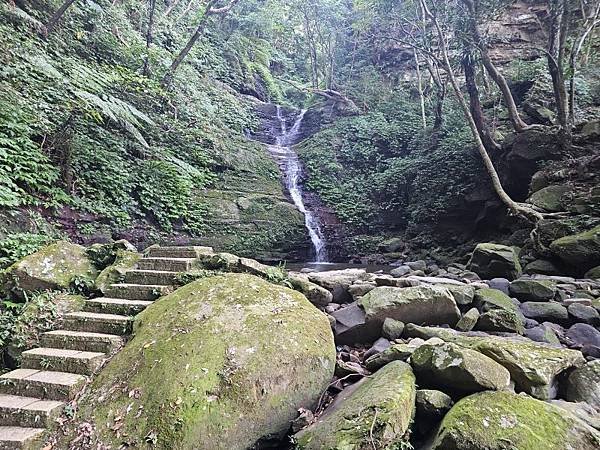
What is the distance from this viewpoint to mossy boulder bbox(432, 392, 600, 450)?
75.9 inches

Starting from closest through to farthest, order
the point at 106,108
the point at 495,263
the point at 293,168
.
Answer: the point at 495,263
the point at 106,108
the point at 293,168

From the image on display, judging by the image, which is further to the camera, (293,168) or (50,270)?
(293,168)

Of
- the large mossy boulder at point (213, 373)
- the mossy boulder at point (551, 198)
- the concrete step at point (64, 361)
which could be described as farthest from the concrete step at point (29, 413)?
the mossy boulder at point (551, 198)

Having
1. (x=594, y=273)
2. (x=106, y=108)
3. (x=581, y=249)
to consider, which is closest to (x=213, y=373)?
(x=594, y=273)

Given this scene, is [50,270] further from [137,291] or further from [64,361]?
[64,361]

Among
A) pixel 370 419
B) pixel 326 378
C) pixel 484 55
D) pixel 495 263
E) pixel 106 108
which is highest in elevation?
pixel 484 55

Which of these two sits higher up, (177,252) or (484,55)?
(484,55)

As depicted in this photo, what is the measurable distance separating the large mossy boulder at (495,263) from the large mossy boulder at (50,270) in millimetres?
5757

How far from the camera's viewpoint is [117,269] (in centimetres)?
408

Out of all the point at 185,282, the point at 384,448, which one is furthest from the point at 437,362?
the point at 185,282

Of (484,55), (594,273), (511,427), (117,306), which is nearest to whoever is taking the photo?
(511,427)

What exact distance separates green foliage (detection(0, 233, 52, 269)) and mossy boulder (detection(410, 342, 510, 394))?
451 cm

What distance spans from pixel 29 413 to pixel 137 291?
1.38 metres

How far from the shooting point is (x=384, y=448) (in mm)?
2004
